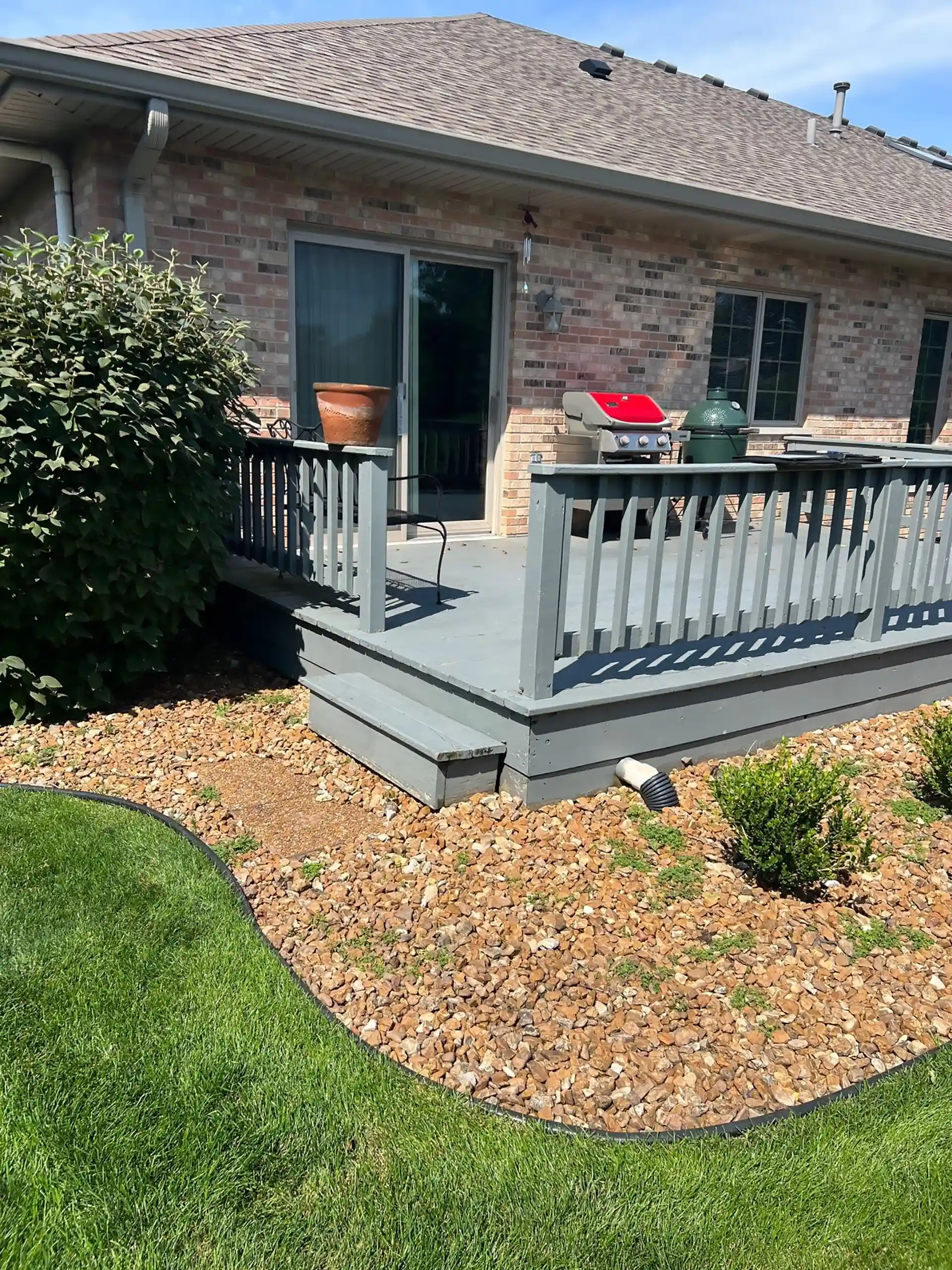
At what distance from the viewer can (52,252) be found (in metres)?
4.11

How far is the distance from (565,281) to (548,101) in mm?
1757

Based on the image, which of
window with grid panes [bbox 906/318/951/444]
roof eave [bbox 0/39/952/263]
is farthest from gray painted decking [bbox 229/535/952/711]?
window with grid panes [bbox 906/318/951/444]

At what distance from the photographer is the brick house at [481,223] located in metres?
5.43

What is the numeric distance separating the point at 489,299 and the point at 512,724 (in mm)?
4696

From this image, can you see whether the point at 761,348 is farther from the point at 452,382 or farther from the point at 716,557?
the point at 716,557

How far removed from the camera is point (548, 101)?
789 centimetres

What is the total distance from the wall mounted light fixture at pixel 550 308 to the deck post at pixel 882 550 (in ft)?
11.8

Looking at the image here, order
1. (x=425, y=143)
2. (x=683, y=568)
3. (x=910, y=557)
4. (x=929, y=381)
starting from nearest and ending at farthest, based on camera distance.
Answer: (x=683, y=568) < (x=910, y=557) < (x=425, y=143) < (x=929, y=381)

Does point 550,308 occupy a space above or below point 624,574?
above

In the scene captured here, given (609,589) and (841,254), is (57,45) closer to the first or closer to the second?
(609,589)

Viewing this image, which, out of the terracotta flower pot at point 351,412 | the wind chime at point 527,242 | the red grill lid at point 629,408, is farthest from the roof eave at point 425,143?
the terracotta flower pot at point 351,412

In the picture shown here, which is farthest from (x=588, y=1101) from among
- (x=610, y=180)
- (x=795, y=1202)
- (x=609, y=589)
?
(x=610, y=180)

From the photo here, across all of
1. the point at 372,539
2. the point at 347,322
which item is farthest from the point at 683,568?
the point at 347,322

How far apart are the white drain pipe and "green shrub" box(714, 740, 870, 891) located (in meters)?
0.41
